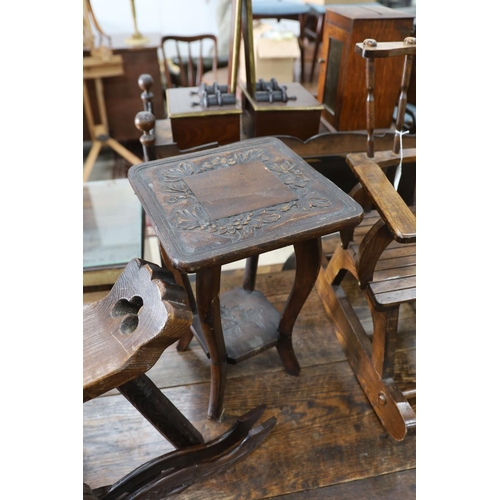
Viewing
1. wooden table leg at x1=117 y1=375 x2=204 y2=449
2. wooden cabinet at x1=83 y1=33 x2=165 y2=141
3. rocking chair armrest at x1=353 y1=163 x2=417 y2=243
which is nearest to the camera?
wooden table leg at x1=117 y1=375 x2=204 y2=449

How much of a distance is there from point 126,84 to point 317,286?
285 cm

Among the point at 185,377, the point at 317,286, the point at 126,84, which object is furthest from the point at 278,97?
the point at 126,84

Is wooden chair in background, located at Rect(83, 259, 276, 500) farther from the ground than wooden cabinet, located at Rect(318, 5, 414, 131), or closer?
closer

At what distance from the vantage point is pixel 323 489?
1.20 meters

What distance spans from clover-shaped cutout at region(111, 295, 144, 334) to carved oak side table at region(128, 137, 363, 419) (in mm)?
118

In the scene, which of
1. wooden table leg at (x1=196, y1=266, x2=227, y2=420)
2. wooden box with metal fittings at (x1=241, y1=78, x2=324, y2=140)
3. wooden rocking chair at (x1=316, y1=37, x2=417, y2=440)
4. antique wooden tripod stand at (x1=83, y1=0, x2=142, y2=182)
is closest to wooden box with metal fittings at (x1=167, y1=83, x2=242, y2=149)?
→ wooden box with metal fittings at (x1=241, y1=78, x2=324, y2=140)

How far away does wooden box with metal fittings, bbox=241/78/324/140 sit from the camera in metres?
1.79

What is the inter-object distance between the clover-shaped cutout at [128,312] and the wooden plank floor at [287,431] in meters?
0.64

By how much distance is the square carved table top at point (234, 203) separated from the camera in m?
0.94

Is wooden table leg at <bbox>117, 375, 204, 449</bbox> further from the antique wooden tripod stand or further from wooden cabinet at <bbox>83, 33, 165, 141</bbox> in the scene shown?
wooden cabinet at <bbox>83, 33, 165, 141</bbox>

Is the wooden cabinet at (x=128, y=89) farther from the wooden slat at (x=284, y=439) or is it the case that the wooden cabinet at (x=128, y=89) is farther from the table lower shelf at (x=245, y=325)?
the wooden slat at (x=284, y=439)

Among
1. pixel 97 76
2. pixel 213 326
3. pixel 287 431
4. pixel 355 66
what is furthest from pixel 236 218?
pixel 97 76

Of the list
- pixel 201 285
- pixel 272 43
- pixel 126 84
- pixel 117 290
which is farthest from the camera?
pixel 126 84
